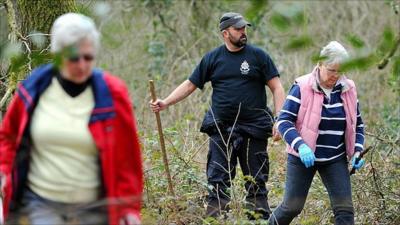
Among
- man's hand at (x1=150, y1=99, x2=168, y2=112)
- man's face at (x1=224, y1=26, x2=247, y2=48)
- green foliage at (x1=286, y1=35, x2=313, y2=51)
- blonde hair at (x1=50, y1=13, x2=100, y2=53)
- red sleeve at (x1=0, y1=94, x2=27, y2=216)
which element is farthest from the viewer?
man's face at (x1=224, y1=26, x2=247, y2=48)

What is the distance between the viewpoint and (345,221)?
662 cm

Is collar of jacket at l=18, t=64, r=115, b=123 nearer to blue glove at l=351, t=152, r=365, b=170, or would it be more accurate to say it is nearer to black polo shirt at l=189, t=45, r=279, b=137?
blue glove at l=351, t=152, r=365, b=170

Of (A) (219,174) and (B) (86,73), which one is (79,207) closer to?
(B) (86,73)

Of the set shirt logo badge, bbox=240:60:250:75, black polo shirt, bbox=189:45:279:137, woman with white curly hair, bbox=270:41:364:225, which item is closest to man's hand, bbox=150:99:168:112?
black polo shirt, bbox=189:45:279:137

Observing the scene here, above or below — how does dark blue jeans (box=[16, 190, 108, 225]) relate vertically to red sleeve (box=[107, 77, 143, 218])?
below

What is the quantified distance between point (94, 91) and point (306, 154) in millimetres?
2670

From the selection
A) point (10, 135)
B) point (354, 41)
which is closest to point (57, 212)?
point (10, 135)

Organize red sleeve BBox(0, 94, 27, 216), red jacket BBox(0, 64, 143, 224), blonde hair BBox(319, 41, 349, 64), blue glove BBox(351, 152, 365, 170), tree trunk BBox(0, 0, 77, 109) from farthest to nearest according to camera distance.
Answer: tree trunk BBox(0, 0, 77, 109), blue glove BBox(351, 152, 365, 170), red sleeve BBox(0, 94, 27, 216), red jacket BBox(0, 64, 143, 224), blonde hair BBox(319, 41, 349, 64)

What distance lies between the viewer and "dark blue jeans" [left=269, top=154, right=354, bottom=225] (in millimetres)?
6590

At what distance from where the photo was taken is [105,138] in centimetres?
405

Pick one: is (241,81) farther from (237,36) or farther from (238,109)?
(237,36)

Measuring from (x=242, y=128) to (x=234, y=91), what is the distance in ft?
1.14

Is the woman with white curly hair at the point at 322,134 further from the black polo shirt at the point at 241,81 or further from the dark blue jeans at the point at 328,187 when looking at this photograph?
the black polo shirt at the point at 241,81

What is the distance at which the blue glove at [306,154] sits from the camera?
639 cm
